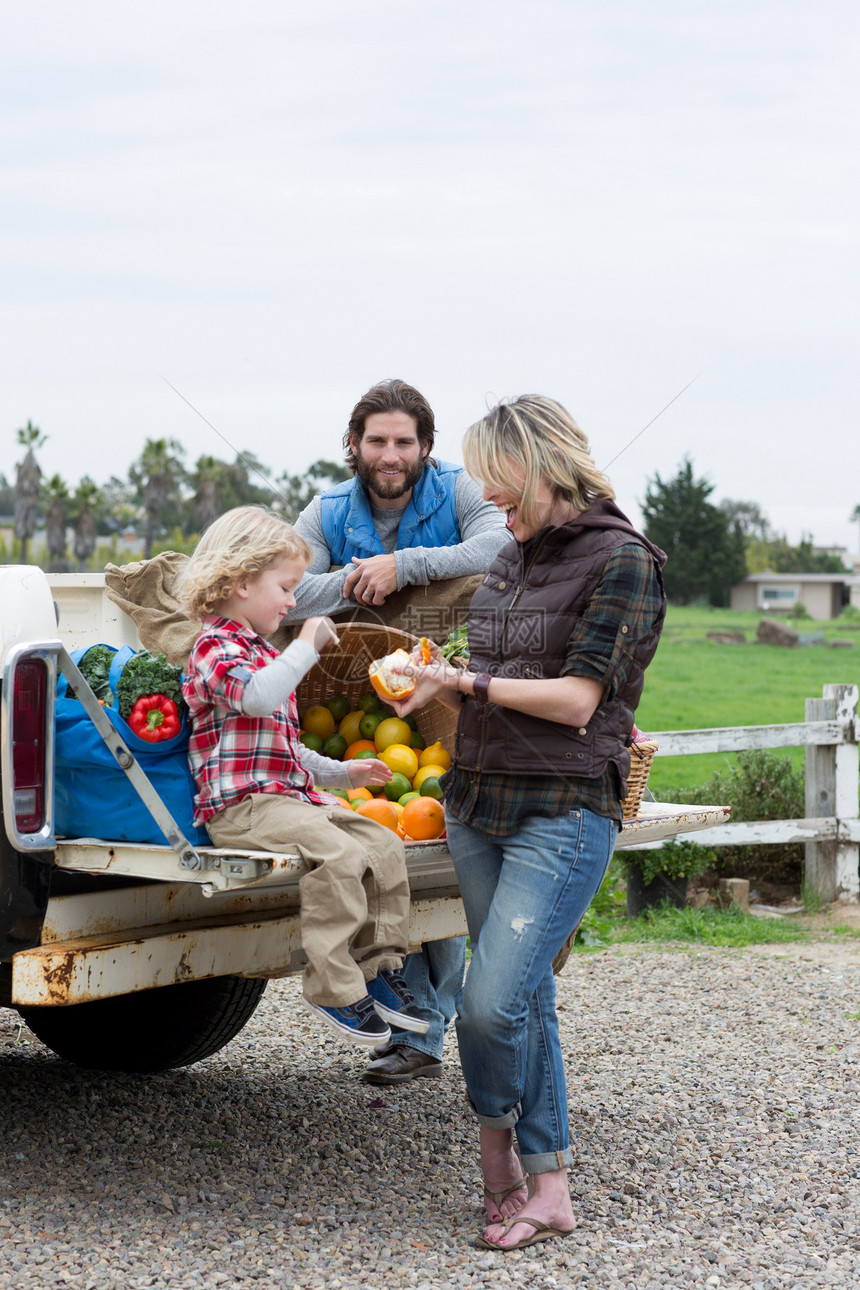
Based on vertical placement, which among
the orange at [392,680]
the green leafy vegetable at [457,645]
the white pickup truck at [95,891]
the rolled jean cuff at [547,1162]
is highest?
the green leafy vegetable at [457,645]

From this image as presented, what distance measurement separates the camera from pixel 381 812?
12.2ft

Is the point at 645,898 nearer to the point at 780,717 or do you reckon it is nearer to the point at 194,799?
the point at 194,799

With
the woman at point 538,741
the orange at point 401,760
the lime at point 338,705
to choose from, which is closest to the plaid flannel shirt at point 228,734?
the woman at point 538,741

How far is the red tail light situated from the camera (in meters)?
3.15

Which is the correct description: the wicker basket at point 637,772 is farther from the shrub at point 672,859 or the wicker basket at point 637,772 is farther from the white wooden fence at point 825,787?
the white wooden fence at point 825,787

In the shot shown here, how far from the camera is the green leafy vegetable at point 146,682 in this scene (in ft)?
10.7

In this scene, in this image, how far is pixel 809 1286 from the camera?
324 cm

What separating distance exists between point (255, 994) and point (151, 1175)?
770 millimetres

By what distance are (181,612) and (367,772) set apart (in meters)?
1.08

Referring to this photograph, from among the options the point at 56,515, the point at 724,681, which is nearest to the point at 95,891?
the point at 724,681

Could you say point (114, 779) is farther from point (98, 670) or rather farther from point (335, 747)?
point (335, 747)

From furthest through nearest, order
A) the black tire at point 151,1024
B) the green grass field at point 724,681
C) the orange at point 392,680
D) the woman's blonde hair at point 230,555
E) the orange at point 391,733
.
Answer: the green grass field at point 724,681 → the black tire at point 151,1024 → the orange at point 391,733 → the orange at point 392,680 → the woman's blonde hair at point 230,555

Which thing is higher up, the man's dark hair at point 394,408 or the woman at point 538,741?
the man's dark hair at point 394,408

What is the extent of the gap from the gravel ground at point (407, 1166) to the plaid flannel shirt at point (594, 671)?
1067 mm
